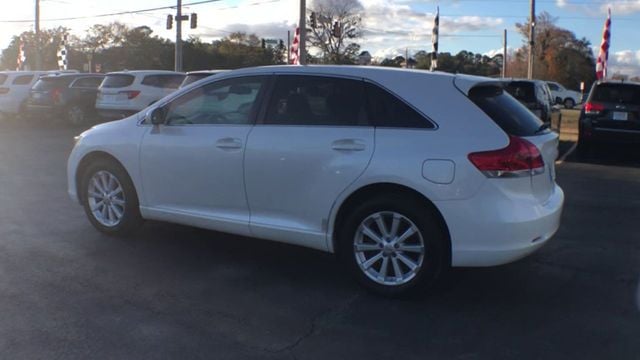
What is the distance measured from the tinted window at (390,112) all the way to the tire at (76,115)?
17408mm

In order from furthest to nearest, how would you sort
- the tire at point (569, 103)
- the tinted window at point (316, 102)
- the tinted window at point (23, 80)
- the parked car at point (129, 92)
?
the tire at point (569, 103), the tinted window at point (23, 80), the parked car at point (129, 92), the tinted window at point (316, 102)

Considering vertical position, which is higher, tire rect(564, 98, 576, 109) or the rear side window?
tire rect(564, 98, 576, 109)

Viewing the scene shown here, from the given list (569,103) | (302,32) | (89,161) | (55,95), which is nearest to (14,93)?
(55,95)

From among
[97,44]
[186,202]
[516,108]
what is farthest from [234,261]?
[97,44]

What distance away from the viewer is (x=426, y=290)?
15.5 ft

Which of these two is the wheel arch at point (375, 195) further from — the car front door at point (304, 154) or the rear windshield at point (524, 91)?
the rear windshield at point (524, 91)

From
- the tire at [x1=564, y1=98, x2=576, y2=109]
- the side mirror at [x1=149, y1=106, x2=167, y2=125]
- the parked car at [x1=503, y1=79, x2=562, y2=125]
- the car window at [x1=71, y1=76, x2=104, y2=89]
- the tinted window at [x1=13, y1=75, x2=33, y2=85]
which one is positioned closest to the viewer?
the side mirror at [x1=149, y1=106, x2=167, y2=125]

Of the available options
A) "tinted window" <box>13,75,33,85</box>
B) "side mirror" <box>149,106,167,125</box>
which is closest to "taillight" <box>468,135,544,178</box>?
"side mirror" <box>149,106,167,125</box>

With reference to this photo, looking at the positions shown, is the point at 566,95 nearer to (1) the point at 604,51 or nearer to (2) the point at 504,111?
(1) the point at 604,51

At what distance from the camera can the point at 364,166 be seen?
15.5ft

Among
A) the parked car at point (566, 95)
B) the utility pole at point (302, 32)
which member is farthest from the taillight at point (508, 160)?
the parked car at point (566, 95)

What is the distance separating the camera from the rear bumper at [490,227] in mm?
4438

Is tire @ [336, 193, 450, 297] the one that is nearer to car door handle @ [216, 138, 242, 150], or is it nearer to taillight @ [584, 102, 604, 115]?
car door handle @ [216, 138, 242, 150]

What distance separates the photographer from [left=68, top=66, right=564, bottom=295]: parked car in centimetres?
449
